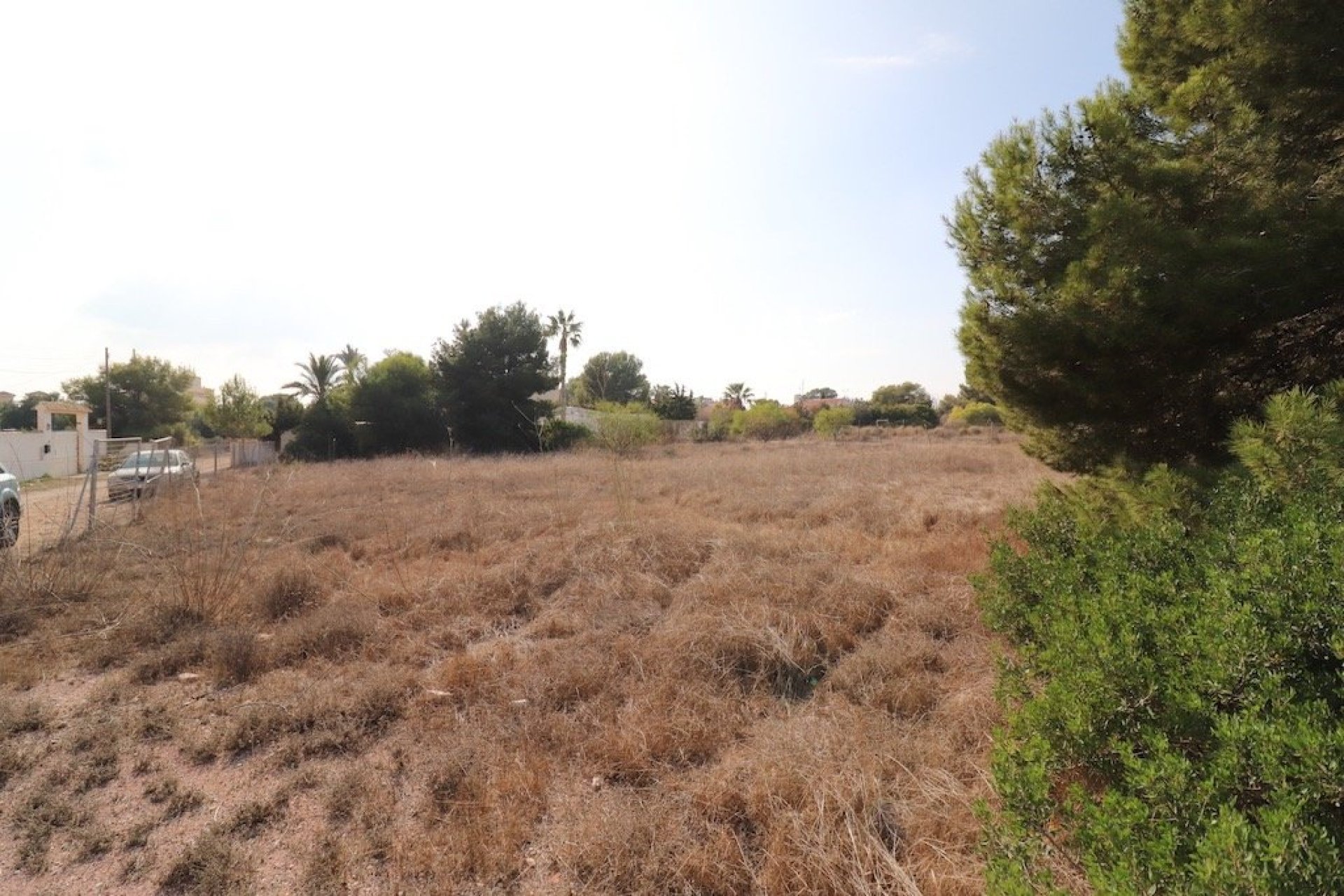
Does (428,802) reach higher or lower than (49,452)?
lower

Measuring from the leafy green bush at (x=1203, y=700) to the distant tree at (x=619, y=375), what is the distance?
48730 millimetres

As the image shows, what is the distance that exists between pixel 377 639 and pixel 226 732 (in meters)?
1.42

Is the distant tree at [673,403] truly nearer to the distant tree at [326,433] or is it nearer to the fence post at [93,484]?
the distant tree at [326,433]

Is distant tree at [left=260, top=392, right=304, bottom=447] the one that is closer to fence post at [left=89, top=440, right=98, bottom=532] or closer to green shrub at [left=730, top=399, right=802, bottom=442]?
green shrub at [left=730, top=399, right=802, bottom=442]

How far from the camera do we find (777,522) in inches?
356

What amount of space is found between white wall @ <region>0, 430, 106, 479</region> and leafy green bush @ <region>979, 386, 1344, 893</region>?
27441 mm

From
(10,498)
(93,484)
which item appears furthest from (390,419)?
(93,484)

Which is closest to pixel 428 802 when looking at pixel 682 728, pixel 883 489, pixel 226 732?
pixel 682 728

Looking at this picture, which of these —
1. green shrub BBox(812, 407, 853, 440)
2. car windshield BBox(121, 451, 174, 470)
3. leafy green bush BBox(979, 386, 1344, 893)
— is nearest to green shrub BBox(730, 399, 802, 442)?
green shrub BBox(812, 407, 853, 440)

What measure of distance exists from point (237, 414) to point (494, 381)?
12.7 metres

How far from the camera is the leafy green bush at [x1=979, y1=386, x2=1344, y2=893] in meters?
1.52

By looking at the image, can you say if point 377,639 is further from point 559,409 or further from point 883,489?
point 559,409

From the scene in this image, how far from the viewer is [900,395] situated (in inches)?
2218

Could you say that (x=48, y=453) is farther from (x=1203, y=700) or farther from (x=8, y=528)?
(x=1203, y=700)
